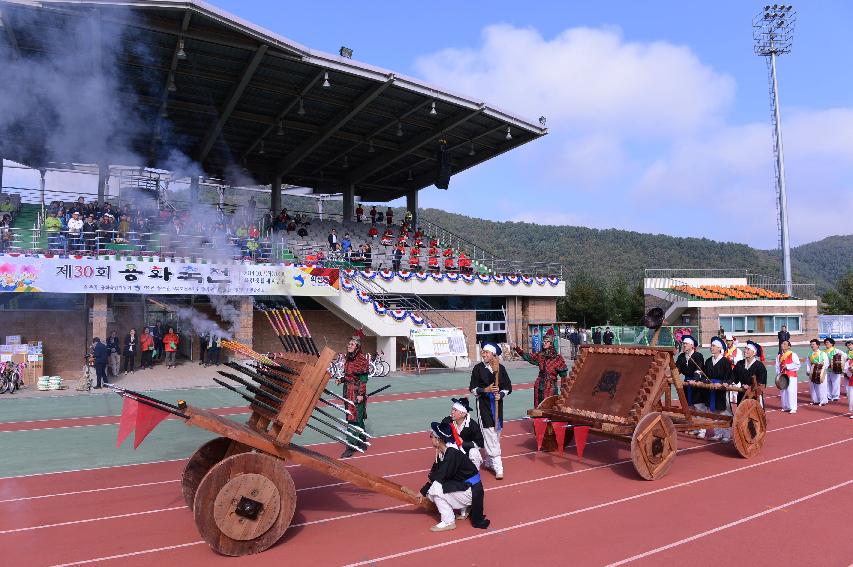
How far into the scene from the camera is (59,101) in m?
13.0

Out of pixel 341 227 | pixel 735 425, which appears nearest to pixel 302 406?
pixel 735 425

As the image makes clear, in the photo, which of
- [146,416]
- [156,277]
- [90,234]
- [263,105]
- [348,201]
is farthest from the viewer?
[348,201]

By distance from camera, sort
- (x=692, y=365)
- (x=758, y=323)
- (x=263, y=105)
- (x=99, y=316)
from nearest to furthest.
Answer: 1. (x=692, y=365)
2. (x=99, y=316)
3. (x=263, y=105)
4. (x=758, y=323)

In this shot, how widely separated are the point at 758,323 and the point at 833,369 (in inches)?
924

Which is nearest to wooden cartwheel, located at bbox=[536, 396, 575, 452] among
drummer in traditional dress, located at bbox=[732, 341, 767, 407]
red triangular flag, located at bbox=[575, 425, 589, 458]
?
red triangular flag, located at bbox=[575, 425, 589, 458]

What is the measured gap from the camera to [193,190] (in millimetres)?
23062

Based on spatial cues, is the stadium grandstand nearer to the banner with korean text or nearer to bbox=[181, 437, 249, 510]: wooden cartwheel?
the banner with korean text

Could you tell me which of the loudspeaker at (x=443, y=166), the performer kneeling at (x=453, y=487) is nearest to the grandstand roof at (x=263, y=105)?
the loudspeaker at (x=443, y=166)

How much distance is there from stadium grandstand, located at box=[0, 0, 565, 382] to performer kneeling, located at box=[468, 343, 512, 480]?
11.3 meters

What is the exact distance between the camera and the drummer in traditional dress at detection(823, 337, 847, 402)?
14.5 meters

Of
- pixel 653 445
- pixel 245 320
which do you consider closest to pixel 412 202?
pixel 245 320

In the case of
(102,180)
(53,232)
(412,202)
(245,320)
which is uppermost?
(412,202)

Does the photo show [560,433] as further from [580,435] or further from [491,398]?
[491,398]

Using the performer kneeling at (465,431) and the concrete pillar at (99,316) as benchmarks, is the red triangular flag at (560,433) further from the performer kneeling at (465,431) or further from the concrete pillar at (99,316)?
the concrete pillar at (99,316)
